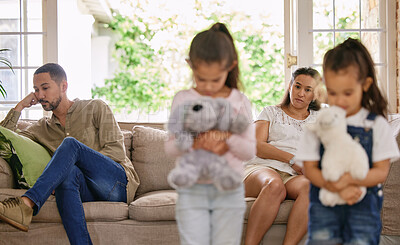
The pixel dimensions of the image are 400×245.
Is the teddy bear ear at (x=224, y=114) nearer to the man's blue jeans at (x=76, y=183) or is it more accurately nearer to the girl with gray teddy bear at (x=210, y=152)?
the girl with gray teddy bear at (x=210, y=152)

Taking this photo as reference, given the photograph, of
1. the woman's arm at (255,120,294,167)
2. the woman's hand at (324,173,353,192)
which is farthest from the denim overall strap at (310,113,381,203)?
the woman's arm at (255,120,294,167)

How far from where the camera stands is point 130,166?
307 cm

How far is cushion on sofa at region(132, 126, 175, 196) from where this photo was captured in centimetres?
320

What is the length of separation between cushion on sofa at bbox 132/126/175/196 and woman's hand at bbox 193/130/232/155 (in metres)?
1.63

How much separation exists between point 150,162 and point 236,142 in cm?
178

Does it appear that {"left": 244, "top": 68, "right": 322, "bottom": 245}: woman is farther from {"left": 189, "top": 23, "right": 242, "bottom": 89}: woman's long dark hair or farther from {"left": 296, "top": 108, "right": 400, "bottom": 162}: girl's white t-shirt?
{"left": 189, "top": 23, "right": 242, "bottom": 89}: woman's long dark hair

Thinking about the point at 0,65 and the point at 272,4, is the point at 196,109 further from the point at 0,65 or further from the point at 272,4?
the point at 272,4

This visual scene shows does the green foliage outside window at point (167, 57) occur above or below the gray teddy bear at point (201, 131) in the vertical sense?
above

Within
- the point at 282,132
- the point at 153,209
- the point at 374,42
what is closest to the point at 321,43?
the point at 374,42

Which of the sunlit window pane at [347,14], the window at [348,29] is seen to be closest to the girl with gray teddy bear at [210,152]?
the window at [348,29]

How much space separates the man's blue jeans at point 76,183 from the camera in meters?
2.47

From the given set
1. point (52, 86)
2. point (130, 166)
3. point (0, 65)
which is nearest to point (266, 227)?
point (130, 166)

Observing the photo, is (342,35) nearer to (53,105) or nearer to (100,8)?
(53,105)

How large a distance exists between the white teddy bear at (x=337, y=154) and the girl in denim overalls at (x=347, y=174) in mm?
21
